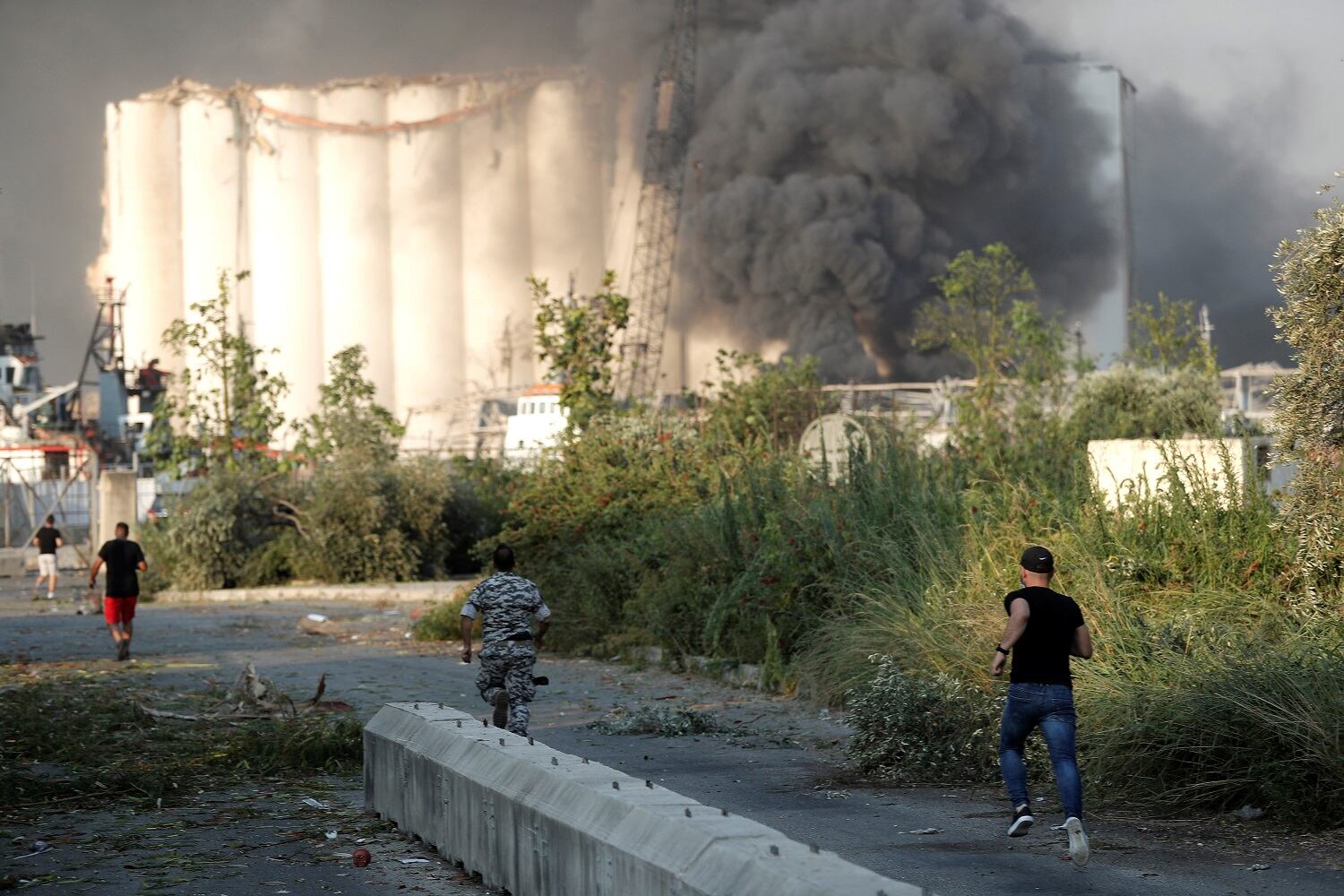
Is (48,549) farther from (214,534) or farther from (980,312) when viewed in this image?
(980,312)

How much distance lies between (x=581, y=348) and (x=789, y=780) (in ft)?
71.0

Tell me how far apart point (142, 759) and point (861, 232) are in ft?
189

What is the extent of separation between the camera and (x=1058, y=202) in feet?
237

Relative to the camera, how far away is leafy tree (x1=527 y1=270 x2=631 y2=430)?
97.0 ft

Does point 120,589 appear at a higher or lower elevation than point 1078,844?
higher

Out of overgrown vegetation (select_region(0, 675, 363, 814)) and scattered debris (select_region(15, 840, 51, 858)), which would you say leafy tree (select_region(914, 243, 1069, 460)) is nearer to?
overgrown vegetation (select_region(0, 675, 363, 814))

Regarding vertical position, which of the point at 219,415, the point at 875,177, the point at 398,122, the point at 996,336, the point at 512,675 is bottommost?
the point at 512,675

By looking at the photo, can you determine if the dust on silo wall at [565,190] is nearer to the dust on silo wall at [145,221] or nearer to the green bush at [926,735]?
the dust on silo wall at [145,221]

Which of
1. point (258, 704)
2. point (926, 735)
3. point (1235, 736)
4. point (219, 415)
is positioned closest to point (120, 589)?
point (258, 704)

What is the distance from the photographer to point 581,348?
3055 cm

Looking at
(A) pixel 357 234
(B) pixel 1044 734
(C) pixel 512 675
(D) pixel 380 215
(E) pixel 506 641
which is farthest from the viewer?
(D) pixel 380 215

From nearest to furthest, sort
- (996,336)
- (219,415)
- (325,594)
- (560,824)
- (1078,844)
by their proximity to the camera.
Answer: (560,824) < (1078,844) < (325,594) < (219,415) < (996,336)

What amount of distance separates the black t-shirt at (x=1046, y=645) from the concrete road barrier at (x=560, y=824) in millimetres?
2166

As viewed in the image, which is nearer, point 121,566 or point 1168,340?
point 121,566
